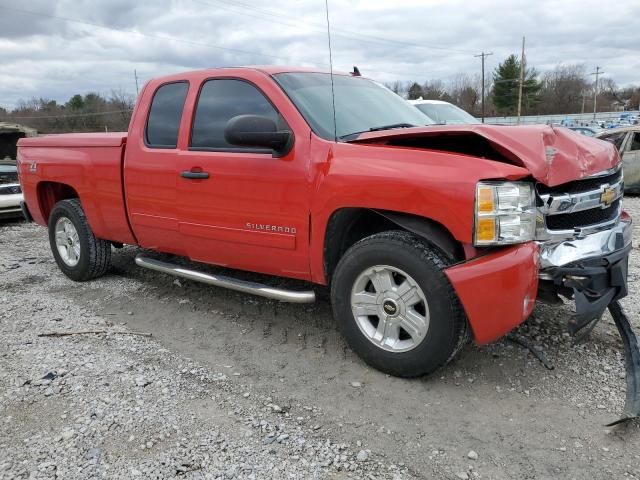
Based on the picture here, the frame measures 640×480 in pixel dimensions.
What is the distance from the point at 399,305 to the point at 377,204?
603mm

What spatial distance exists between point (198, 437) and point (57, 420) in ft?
2.74

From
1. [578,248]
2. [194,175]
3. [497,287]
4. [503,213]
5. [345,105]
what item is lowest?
[497,287]

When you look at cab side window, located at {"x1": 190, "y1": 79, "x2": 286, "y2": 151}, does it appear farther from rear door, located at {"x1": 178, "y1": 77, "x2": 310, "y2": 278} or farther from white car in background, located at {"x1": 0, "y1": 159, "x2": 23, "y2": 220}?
white car in background, located at {"x1": 0, "y1": 159, "x2": 23, "y2": 220}

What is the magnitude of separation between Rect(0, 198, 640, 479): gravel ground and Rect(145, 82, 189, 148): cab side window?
1.45 meters

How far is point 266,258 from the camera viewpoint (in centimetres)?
377

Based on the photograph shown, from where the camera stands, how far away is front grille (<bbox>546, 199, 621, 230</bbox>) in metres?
2.93

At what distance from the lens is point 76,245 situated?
18.1ft

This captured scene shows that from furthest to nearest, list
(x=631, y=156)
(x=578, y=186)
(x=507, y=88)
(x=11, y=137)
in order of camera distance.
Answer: (x=507, y=88) → (x=11, y=137) → (x=631, y=156) → (x=578, y=186)

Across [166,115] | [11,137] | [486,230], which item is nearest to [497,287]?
[486,230]

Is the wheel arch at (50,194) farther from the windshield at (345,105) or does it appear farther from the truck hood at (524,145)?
the truck hood at (524,145)

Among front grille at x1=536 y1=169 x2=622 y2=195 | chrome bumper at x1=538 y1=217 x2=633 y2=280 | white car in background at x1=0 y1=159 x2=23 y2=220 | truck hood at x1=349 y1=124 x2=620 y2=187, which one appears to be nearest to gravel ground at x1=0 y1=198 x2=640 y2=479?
chrome bumper at x1=538 y1=217 x2=633 y2=280

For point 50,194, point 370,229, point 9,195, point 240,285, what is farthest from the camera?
point 9,195

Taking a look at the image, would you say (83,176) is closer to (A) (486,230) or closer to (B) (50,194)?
(B) (50,194)

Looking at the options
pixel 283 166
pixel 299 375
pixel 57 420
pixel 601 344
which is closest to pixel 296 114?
pixel 283 166
